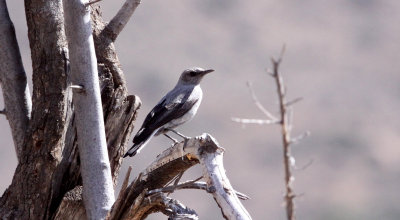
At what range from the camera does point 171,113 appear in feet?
25.4

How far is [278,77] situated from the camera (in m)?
4.74

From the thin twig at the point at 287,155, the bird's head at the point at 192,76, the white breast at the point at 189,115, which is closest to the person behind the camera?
the thin twig at the point at 287,155

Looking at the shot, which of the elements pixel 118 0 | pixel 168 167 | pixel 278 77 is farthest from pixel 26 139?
pixel 118 0

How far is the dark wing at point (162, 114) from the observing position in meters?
7.25

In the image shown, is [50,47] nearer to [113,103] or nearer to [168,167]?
[113,103]

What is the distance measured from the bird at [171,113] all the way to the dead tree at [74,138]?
61cm

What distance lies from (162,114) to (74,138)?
1.43 metres

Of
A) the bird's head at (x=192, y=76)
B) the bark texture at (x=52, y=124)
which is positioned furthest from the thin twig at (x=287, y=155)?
the bird's head at (x=192, y=76)

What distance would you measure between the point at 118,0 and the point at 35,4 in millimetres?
31536

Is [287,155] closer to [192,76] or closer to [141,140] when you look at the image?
[141,140]

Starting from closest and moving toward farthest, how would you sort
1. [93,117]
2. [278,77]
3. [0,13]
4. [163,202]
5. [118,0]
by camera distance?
[278,77], [163,202], [93,117], [0,13], [118,0]

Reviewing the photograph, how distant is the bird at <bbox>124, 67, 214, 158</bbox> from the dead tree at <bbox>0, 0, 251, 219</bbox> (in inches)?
24.1

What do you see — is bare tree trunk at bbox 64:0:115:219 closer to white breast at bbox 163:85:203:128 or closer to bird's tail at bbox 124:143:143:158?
bird's tail at bbox 124:143:143:158

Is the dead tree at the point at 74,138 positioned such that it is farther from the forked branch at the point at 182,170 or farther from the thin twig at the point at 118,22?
the thin twig at the point at 118,22
